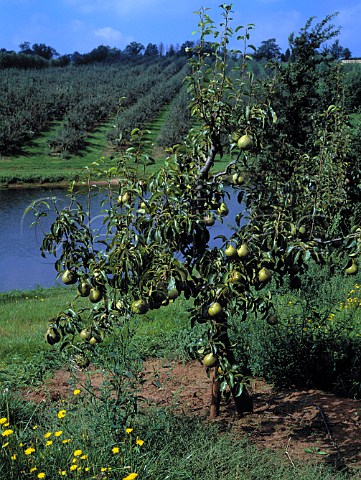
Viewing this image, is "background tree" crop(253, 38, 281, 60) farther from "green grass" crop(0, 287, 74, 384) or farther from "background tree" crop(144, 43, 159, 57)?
"background tree" crop(144, 43, 159, 57)

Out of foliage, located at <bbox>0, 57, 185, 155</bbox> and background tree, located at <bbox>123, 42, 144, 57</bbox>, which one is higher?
background tree, located at <bbox>123, 42, 144, 57</bbox>

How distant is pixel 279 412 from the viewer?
475 cm

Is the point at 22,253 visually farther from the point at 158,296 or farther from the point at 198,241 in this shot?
the point at 158,296

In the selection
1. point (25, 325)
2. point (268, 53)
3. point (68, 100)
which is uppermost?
point (68, 100)

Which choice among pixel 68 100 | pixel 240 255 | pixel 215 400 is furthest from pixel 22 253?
pixel 68 100

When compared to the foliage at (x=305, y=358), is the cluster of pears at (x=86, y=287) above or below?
above

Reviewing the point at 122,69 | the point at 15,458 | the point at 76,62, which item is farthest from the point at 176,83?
the point at 15,458

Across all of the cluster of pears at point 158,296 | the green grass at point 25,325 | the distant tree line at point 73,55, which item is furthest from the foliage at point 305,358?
the distant tree line at point 73,55

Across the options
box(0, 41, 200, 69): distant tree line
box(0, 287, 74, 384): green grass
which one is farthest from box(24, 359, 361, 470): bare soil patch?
box(0, 41, 200, 69): distant tree line

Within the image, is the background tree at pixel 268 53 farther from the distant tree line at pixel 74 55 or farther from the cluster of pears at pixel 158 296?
the distant tree line at pixel 74 55

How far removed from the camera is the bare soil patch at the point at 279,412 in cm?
418

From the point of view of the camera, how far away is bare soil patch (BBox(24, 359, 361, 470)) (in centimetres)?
418

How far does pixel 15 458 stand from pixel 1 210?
2140 centimetres

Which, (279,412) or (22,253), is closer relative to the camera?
(279,412)
